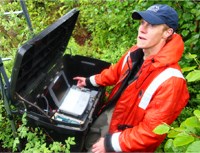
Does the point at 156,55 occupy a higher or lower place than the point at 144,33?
lower

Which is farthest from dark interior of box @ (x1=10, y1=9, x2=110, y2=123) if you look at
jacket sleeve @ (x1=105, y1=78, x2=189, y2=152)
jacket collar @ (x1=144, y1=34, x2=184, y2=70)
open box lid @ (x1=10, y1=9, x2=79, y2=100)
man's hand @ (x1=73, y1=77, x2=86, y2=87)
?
jacket collar @ (x1=144, y1=34, x2=184, y2=70)

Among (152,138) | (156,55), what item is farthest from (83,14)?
(152,138)

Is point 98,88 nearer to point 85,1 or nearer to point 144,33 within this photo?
point 144,33

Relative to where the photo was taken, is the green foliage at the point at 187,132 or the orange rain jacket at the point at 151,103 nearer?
the green foliage at the point at 187,132

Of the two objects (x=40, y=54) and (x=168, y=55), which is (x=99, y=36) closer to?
(x=40, y=54)

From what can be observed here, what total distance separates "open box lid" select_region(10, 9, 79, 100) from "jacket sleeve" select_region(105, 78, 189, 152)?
2.99 ft

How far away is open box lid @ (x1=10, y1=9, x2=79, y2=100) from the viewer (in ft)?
6.14

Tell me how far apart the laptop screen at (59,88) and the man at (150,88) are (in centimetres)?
66

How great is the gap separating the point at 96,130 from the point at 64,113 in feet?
1.38

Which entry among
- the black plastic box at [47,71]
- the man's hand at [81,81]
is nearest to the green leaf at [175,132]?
the black plastic box at [47,71]

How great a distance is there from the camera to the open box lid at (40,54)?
6.14ft

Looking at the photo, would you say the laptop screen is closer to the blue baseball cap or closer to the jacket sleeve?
the jacket sleeve

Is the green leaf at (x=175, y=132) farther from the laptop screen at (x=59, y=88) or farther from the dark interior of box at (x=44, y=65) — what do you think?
the laptop screen at (x=59, y=88)

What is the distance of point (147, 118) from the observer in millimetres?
2021
